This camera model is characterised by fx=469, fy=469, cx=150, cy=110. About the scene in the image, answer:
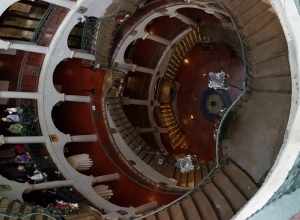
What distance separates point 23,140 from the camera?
19406 millimetres

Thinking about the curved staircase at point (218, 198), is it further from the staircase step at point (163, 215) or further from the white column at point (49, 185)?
the white column at point (49, 185)

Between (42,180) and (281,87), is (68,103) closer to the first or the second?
(42,180)

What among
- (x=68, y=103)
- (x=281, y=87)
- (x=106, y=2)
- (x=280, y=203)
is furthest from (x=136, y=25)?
(x=280, y=203)

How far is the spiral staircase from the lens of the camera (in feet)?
45.0

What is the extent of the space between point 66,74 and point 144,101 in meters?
6.29

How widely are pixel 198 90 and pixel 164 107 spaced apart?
2.26 metres

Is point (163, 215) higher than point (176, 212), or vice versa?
point (176, 212)

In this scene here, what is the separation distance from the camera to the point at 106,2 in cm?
1983

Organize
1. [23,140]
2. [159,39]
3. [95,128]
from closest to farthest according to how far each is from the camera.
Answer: [23,140] → [95,128] → [159,39]

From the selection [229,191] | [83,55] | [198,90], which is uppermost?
[83,55]

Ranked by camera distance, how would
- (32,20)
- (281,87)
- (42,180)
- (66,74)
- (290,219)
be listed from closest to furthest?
1. (290,219)
2. (281,87)
3. (32,20)
4. (42,180)
5. (66,74)

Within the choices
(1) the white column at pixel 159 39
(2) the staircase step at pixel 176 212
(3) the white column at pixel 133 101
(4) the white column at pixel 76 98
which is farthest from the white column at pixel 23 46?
(2) the staircase step at pixel 176 212

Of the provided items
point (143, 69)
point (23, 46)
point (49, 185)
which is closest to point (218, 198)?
point (49, 185)

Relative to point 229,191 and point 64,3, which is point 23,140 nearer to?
point 64,3
